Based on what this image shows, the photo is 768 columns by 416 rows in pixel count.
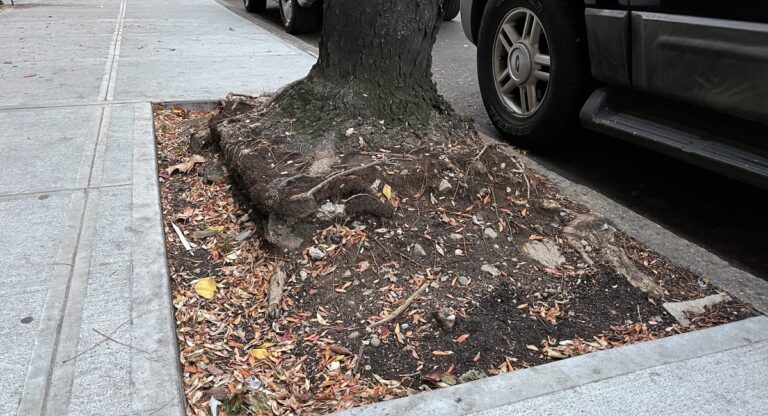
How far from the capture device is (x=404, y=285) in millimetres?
2539

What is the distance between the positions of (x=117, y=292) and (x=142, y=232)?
503mm

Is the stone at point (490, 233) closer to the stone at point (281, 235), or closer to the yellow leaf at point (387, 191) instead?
the yellow leaf at point (387, 191)

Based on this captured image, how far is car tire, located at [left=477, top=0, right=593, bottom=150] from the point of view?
3525 millimetres

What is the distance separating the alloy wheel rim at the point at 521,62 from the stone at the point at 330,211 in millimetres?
1621

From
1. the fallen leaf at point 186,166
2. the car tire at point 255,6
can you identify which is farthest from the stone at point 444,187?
the car tire at point 255,6

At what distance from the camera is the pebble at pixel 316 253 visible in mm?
2635

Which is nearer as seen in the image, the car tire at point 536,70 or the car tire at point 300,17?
the car tire at point 536,70

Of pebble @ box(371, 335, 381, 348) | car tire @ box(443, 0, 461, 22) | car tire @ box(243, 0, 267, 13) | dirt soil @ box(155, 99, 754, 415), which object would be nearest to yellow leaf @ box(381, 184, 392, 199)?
dirt soil @ box(155, 99, 754, 415)

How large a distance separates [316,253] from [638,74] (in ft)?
5.81

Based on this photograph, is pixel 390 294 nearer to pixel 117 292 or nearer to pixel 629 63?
pixel 117 292

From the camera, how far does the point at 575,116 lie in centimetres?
369

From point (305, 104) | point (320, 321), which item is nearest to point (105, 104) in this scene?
point (305, 104)

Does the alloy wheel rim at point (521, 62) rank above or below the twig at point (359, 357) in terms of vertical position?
above

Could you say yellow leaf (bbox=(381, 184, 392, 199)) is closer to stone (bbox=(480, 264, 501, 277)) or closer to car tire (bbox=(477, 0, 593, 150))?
stone (bbox=(480, 264, 501, 277))
